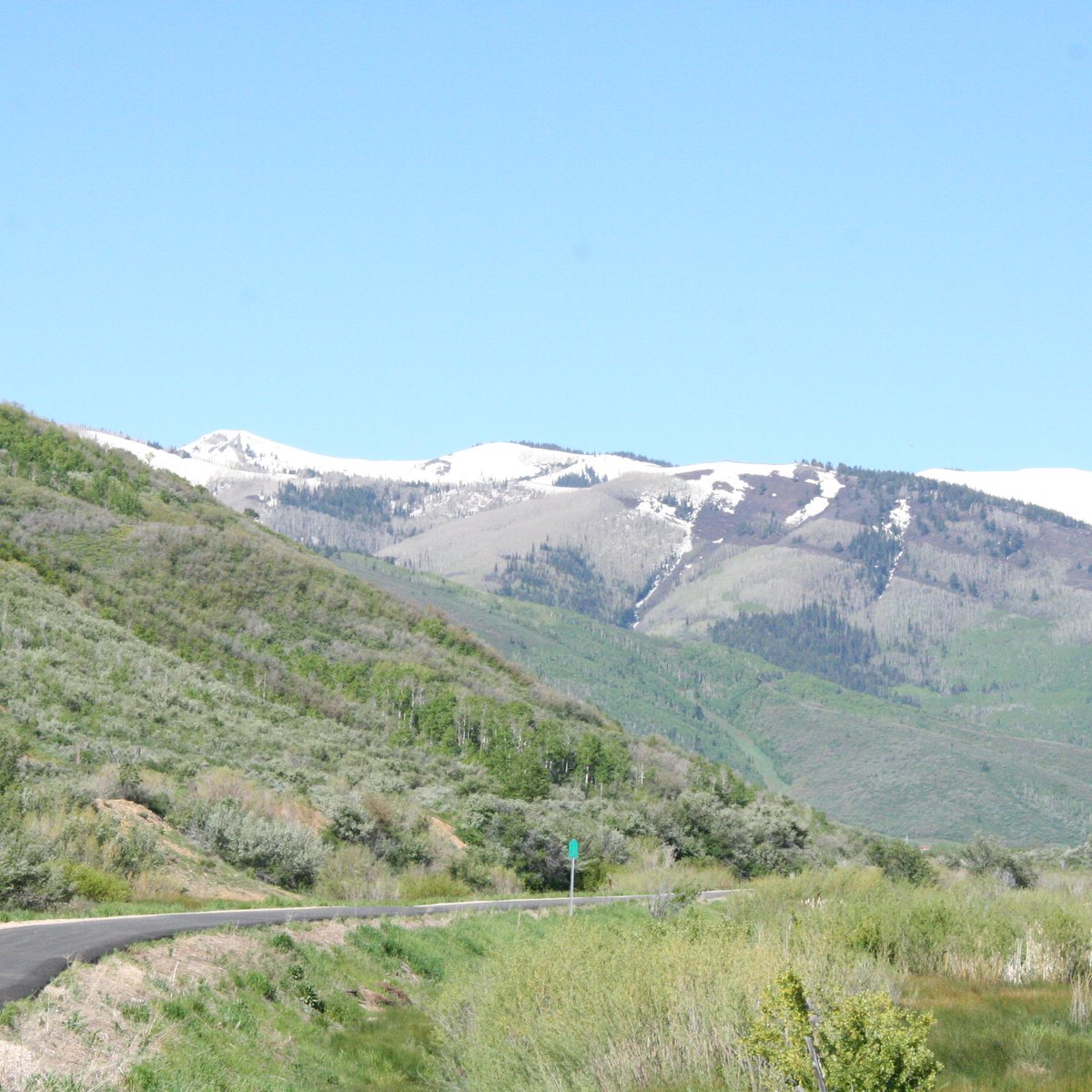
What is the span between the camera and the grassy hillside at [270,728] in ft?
125

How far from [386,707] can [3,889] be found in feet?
166

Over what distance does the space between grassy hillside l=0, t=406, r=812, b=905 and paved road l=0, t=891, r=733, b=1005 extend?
3065mm

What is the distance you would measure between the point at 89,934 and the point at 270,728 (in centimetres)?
3716

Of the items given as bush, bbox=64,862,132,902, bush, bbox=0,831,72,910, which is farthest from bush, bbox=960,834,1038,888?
bush, bbox=0,831,72,910

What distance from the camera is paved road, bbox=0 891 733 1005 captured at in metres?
16.3

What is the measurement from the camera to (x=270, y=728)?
57.3 meters

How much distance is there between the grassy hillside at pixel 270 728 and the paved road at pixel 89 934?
10.1ft

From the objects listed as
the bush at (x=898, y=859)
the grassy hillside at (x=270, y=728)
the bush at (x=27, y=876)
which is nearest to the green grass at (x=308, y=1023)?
the bush at (x=27, y=876)

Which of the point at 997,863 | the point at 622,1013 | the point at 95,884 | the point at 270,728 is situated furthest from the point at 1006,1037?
the point at 997,863

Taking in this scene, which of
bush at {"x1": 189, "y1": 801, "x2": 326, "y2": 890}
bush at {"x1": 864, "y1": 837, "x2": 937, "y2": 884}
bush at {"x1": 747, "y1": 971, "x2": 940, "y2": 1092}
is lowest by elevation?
bush at {"x1": 864, "y1": 837, "x2": 937, "y2": 884}

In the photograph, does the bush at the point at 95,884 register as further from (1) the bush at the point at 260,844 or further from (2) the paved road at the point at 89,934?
(1) the bush at the point at 260,844

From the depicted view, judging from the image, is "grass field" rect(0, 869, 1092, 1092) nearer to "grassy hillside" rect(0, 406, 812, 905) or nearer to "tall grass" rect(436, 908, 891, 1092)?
"tall grass" rect(436, 908, 891, 1092)

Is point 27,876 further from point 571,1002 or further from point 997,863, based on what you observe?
point 997,863

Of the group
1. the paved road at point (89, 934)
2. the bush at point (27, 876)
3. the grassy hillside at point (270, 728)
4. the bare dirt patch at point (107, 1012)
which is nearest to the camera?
the bare dirt patch at point (107, 1012)
